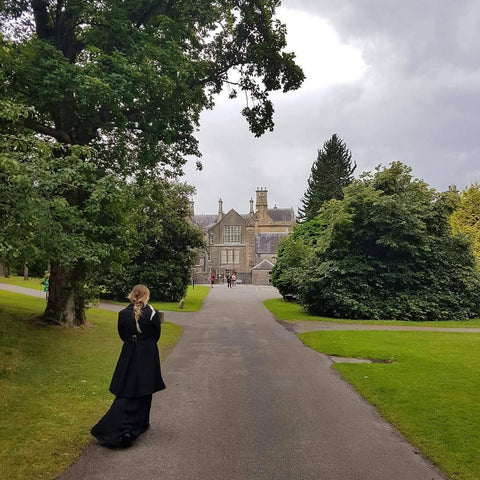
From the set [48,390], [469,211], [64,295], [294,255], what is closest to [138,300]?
[48,390]

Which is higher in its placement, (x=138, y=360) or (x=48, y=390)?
(x=138, y=360)

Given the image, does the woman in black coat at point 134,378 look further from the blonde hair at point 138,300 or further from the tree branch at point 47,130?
the tree branch at point 47,130

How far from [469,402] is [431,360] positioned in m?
3.87

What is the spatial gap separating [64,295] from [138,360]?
402 inches

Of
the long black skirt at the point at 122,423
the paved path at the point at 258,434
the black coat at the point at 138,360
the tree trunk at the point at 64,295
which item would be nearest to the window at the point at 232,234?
the tree trunk at the point at 64,295

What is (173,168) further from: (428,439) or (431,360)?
(428,439)

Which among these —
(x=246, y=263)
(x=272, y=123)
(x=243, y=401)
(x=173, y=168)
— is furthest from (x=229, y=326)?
(x=246, y=263)

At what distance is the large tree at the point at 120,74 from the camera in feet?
36.0

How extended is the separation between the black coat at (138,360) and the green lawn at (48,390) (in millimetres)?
831

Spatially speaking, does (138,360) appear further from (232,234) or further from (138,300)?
(232,234)

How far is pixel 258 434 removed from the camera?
Result: 19.5 ft

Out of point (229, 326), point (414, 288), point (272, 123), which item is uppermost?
point (272, 123)

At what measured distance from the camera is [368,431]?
6172mm

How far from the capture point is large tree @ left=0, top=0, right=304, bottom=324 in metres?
11.0
